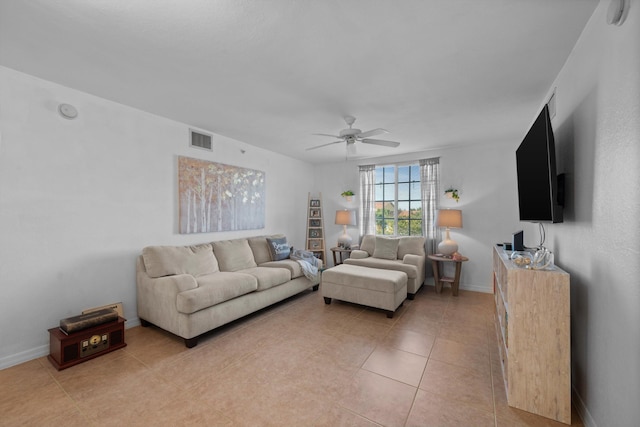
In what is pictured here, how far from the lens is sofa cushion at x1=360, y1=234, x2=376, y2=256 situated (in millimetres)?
5051

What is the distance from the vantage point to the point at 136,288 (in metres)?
3.11

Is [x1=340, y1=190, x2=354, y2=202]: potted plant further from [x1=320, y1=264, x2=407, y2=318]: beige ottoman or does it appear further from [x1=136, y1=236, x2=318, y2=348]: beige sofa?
[x1=136, y1=236, x2=318, y2=348]: beige sofa

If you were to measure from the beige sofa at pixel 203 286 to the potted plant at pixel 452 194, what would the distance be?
9.65ft

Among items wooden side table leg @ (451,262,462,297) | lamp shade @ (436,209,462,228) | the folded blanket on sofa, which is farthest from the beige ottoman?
lamp shade @ (436,209,462,228)

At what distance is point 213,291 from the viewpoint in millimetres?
2777

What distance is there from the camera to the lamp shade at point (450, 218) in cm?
430

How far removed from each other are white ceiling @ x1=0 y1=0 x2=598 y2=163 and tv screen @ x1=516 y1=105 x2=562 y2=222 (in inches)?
23.6

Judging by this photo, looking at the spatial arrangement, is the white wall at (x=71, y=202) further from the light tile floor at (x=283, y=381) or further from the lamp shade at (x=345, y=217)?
the lamp shade at (x=345, y=217)

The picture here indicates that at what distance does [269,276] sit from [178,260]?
3.67ft

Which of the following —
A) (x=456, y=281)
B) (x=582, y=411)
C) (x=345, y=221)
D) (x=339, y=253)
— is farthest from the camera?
(x=339, y=253)

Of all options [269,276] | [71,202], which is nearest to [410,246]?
[269,276]

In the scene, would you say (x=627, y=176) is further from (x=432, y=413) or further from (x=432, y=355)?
(x=432, y=355)

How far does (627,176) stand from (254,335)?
3.08 m

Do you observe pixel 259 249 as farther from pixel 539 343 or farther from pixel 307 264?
pixel 539 343
